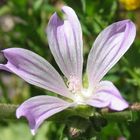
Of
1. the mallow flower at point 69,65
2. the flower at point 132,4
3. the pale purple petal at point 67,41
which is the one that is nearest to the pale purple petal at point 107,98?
the mallow flower at point 69,65

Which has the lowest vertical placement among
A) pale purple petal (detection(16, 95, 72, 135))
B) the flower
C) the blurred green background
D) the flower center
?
the blurred green background

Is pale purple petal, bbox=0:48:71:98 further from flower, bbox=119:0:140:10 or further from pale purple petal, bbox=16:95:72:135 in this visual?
flower, bbox=119:0:140:10

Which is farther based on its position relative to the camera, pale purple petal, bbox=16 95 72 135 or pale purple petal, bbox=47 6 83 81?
pale purple petal, bbox=47 6 83 81

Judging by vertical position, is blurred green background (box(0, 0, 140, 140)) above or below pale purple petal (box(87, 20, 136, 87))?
below

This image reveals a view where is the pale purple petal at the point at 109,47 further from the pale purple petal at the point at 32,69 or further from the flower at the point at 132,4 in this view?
the flower at the point at 132,4

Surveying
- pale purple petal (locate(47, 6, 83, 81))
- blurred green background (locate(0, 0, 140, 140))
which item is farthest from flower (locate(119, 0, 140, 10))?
pale purple petal (locate(47, 6, 83, 81))

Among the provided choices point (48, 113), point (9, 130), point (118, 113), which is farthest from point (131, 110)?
point (9, 130)
